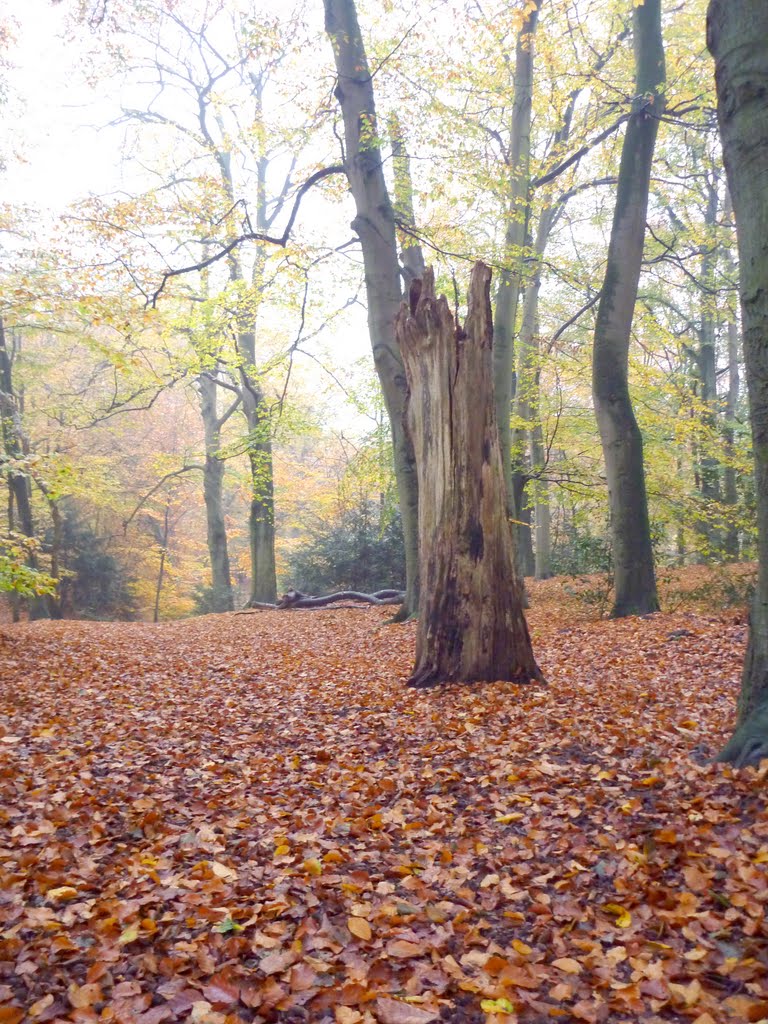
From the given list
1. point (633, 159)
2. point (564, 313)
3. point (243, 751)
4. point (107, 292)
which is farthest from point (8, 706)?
point (564, 313)

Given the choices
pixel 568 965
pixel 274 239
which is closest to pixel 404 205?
pixel 274 239

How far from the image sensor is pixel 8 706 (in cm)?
637

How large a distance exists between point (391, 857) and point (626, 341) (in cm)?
807

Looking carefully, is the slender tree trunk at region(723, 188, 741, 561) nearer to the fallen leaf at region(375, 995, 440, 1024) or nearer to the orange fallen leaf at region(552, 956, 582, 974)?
the orange fallen leaf at region(552, 956, 582, 974)

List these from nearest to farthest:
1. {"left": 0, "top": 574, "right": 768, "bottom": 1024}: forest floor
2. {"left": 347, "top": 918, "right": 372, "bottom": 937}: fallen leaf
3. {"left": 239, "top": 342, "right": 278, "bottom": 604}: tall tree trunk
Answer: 1. {"left": 0, "top": 574, "right": 768, "bottom": 1024}: forest floor
2. {"left": 347, "top": 918, "right": 372, "bottom": 937}: fallen leaf
3. {"left": 239, "top": 342, "right": 278, "bottom": 604}: tall tree trunk

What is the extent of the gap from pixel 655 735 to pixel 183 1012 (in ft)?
11.1

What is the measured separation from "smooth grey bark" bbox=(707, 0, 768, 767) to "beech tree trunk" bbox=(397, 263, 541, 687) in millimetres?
2869

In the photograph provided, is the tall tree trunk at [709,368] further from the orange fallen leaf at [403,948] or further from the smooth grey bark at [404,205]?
the orange fallen leaf at [403,948]

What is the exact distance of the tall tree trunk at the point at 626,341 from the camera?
9359 mm

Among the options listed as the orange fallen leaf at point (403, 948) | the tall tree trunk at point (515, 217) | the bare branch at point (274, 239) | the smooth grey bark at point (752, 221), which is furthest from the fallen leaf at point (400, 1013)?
the bare branch at point (274, 239)

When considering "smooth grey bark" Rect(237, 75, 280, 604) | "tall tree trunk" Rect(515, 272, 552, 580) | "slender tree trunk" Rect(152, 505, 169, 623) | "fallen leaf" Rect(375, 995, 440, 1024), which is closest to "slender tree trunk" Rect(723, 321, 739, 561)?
"tall tree trunk" Rect(515, 272, 552, 580)

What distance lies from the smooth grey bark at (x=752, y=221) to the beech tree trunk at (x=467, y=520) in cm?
287

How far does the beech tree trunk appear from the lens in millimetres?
6449

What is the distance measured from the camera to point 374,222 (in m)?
9.94
